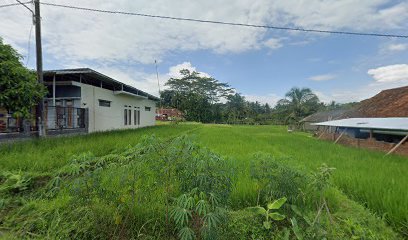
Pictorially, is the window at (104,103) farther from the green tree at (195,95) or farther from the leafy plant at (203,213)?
the green tree at (195,95)

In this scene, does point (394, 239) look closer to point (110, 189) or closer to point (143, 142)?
point (143, 142)

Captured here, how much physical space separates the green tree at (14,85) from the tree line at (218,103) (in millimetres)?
36148

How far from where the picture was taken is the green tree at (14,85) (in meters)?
6.92

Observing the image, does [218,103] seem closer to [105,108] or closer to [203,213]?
[105,108]

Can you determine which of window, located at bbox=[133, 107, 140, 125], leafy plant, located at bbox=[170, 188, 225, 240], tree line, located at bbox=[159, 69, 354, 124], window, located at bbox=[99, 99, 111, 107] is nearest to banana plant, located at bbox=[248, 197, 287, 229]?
leafy plant, located at bbox=[170, 188, 225, 240]

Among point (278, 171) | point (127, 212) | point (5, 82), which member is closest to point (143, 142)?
point (127, 212)

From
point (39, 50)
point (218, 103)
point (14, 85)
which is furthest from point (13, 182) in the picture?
point (218, 103)

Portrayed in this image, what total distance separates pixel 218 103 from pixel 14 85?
52144mm

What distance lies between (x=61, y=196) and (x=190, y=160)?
2139mm

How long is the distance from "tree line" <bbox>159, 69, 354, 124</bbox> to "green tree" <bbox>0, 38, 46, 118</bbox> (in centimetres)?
3615

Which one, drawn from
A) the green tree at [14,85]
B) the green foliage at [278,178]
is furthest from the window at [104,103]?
the green foliage at [278,178]

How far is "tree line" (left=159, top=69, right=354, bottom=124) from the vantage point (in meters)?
40.2

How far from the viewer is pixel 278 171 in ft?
9.05

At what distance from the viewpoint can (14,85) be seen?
7125mm
